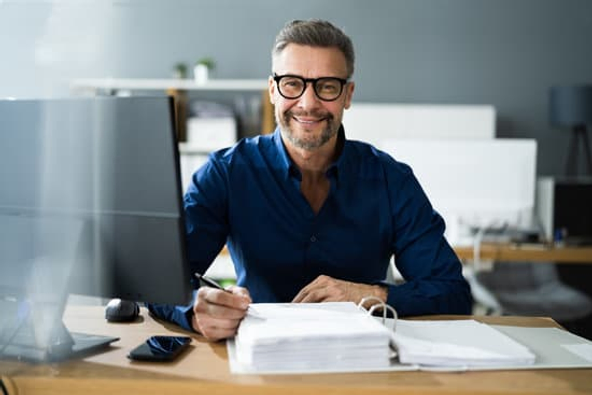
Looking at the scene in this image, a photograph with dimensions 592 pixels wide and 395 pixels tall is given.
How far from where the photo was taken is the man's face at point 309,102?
5.75ft

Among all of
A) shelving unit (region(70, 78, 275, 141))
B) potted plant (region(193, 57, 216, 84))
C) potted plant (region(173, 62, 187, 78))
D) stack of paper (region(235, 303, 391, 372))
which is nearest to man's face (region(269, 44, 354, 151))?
stack of paper (region(235, 303, 391, 372))

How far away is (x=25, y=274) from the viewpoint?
1170 mm

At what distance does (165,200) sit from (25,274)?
0.90 ft

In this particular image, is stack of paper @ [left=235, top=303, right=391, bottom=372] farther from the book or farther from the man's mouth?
the man's mouth

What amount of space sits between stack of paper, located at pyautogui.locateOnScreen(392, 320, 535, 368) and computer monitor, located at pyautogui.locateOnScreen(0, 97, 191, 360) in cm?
38

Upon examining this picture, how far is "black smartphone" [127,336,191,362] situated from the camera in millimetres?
1143

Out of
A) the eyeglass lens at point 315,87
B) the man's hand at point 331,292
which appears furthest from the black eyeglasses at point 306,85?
the man's hand at point 331,292

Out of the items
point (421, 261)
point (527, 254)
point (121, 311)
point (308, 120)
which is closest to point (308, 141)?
point (308, 120)

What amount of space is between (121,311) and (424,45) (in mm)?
3702

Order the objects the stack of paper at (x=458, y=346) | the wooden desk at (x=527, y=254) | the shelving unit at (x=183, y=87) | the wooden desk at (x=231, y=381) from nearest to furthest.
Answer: the wooden desk at (x=231, y=381) → the stack of paper at (x=458, y=346) → the wooden desk at (x=527, y=254) → the shelving unit at (x=183, y=87)

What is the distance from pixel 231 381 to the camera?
3.39ft

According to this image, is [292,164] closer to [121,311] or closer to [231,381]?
[121,311]

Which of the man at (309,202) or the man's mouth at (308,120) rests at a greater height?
Result: the man's mouth at (308,120)

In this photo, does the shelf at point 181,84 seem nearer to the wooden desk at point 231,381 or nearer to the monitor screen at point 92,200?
the monitor screen at point 92,200
